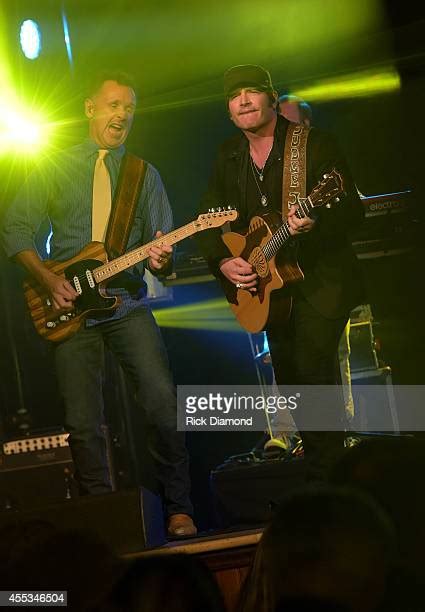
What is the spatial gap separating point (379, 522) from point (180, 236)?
2820 mm

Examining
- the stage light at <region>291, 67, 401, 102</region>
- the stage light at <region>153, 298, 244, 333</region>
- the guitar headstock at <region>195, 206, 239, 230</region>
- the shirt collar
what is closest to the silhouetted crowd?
the guitar headstock at <region>195, 206, 239, 230</region>

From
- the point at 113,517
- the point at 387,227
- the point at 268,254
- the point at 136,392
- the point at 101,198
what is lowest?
the point at 113,517

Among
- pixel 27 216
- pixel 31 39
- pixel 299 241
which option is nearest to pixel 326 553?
pixel 299 241

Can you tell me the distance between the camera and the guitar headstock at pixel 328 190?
4.11 meters

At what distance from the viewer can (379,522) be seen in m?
1.79

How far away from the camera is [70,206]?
4.62 metres

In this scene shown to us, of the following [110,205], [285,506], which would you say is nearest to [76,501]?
[110,205]

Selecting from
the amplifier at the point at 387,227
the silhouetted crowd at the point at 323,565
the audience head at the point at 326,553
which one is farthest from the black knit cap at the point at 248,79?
the audience head at the point at 326,553

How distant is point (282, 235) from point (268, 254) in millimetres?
135

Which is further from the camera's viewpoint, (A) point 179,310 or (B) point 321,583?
(A) point 179,310

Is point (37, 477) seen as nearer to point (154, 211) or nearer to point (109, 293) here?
point (109, 293)

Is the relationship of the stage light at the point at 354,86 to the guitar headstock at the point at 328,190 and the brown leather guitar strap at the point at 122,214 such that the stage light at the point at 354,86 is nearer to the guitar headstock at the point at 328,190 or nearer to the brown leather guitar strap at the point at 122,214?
the brown leather guitar strap at the point at 122,214

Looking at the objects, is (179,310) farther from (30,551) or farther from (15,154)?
(30,551)

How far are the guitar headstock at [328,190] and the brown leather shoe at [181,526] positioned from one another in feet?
4.89
